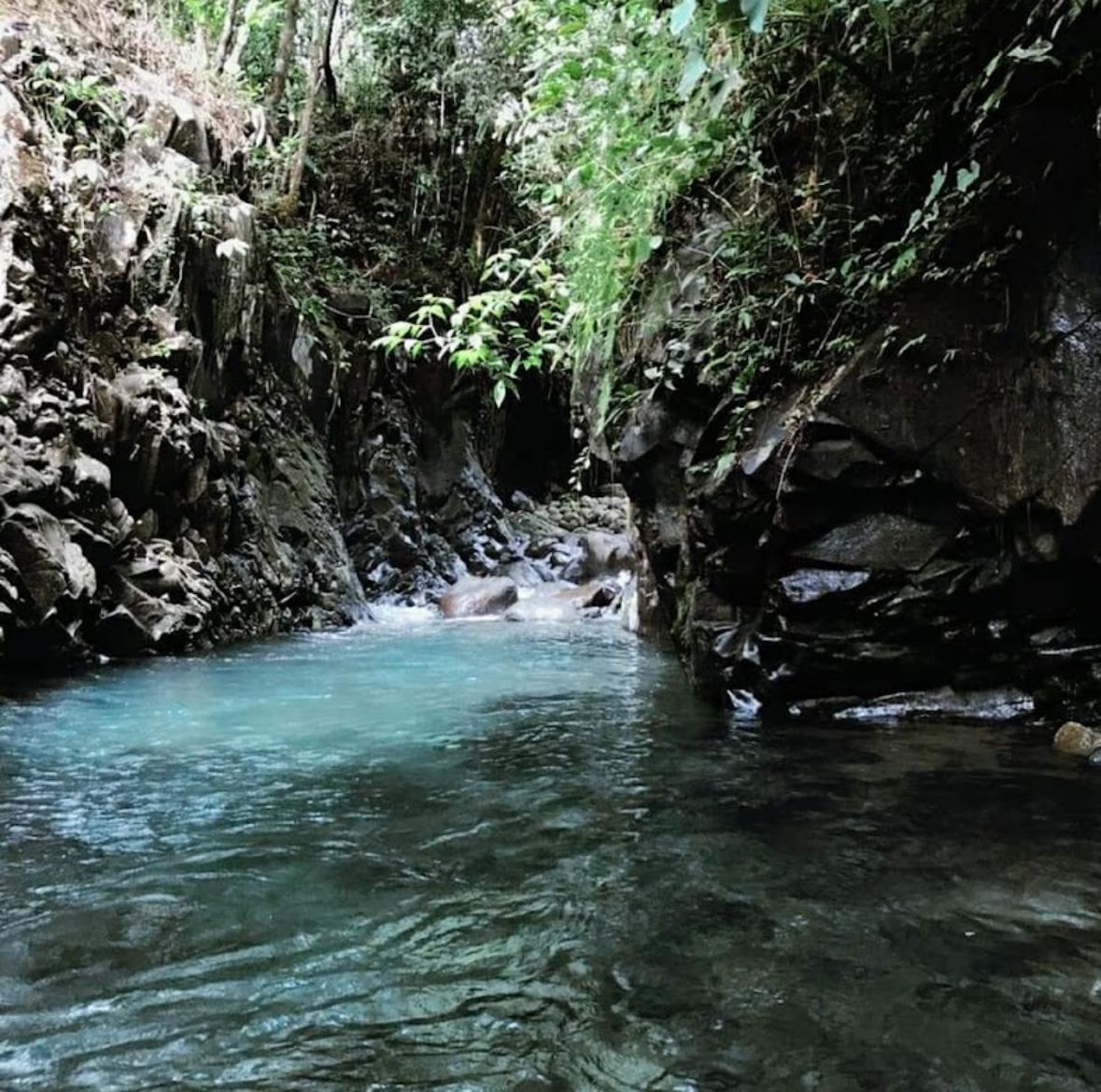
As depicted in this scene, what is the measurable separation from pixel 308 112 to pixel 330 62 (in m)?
2.40

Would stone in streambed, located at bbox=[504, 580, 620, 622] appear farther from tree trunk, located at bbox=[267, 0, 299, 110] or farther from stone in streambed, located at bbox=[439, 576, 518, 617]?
tree trunk, located at bbox=[267, 0, 299, 110]

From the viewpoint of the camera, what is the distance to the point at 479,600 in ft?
47.2

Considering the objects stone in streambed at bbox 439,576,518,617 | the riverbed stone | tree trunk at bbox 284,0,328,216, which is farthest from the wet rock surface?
tree trunk at bbox 284,0,328,216

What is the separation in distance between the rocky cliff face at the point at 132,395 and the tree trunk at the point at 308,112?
2.39 metres

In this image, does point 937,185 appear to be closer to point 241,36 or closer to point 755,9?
point 755,9

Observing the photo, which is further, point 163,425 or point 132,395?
point 163,425

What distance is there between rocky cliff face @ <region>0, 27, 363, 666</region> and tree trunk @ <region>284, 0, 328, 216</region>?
2.39 metres

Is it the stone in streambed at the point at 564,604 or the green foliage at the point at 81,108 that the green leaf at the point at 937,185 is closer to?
the green foliage at the point at 81,108

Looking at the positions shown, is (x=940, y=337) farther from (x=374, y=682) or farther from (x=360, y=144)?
(x=360, y=144)

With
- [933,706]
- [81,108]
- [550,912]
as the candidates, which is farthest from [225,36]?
[550,912]

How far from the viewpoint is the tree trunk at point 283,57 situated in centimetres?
1422

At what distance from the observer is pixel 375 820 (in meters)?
3.82

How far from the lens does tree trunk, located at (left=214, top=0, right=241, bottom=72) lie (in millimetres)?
13391

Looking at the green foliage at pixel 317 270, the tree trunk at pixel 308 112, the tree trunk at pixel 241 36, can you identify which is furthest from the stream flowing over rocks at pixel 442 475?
the tree trunk at pixel 241 36
